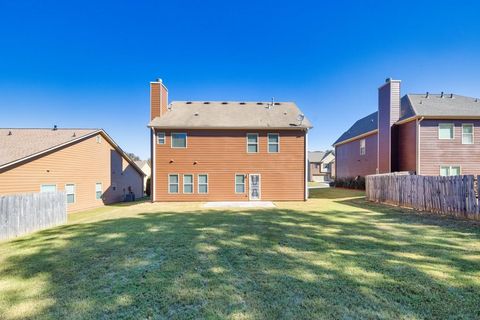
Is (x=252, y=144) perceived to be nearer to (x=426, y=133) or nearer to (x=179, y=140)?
(x=179, y=140)

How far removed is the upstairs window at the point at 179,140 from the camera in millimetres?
14812

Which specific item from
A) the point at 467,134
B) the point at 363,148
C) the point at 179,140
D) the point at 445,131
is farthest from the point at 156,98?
the point at 467,134

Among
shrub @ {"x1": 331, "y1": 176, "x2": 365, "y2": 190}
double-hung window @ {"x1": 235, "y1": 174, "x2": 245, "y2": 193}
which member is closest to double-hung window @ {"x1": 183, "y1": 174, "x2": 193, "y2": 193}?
double-hung window @ {"x1": 235, "y1": 174, "x2": 245, "y2": 193}

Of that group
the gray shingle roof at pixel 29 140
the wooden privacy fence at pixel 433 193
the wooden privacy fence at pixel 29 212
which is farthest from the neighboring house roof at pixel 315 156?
the wooden privacy fence at pixel 29 212

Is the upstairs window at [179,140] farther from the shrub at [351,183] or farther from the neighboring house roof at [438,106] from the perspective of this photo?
the shrub at [351,183]

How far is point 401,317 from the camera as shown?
273cm

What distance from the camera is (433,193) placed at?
9508 mm

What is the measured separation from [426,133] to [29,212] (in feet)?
70.0

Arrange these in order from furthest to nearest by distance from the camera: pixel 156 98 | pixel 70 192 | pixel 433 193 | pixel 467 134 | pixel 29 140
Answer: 1. pixel 156 98
2. pixel 467 134
3. pixel 70 192
4. pixel 29 140
5. pixel 433 193

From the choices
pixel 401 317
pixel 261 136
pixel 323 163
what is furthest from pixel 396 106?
pixel 323 163

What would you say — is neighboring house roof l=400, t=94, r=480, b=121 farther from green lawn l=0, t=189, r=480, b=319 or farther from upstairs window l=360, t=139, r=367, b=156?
green lawn l=0, t=189, r=480, b=319

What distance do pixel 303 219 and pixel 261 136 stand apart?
744 centimetres

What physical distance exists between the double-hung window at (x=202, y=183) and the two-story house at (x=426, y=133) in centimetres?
1346

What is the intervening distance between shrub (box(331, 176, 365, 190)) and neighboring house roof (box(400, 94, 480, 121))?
6.52m
